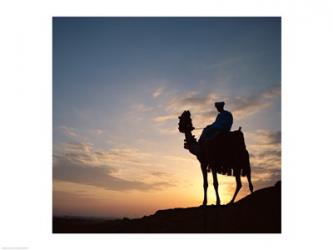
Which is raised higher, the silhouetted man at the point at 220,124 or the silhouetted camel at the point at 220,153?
the silhouetted man at the point at 220,124

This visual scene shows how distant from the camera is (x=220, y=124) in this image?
9852 millimetres

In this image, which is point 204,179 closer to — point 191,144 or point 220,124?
point 191,144

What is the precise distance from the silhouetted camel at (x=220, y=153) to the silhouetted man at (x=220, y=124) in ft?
0.27

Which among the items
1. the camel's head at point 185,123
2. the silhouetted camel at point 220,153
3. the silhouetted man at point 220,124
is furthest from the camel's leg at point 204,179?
the camel's head at point 185,123

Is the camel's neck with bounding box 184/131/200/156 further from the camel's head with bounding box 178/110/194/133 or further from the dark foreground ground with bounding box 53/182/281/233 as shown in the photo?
the dark foreground ground with bounding box 53/182/281/233

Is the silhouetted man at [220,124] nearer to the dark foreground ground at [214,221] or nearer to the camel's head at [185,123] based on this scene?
the camel's head at [185,123]

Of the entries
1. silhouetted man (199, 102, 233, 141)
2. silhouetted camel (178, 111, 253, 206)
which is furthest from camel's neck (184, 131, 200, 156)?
silhouetted man (199, 102, 233, 141)

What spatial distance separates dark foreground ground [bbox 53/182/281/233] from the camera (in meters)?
9.65

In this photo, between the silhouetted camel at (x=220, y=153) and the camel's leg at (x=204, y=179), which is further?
the silhouetted camel at (x=220, y=153)

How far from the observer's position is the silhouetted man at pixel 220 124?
986cm

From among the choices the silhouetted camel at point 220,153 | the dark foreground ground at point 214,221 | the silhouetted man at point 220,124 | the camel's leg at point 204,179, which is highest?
the silhouetted man at point 220,124
